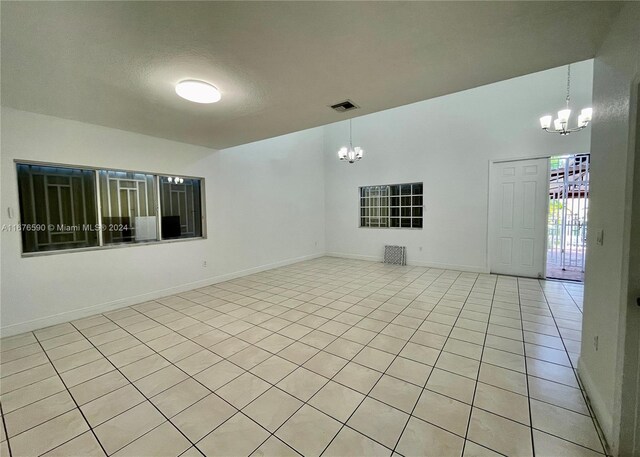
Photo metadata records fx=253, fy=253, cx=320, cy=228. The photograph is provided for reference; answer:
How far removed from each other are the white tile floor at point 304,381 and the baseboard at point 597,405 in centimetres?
7

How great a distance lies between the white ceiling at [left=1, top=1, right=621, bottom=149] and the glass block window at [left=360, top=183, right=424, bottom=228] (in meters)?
3.71

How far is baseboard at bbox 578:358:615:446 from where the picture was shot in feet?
4.88

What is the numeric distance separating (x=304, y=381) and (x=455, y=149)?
548 cm

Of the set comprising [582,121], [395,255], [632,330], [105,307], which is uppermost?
[582,121]

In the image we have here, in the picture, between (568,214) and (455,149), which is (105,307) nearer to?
(455,149)

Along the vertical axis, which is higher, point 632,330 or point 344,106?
point 344,106

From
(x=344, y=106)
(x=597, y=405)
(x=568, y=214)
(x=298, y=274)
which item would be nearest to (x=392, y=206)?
(x=298, y=274)

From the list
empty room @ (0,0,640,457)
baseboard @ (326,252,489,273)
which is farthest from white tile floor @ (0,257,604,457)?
baseboard @ (326,252,489,273)

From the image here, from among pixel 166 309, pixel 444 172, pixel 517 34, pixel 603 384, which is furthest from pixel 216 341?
pixel 444 172

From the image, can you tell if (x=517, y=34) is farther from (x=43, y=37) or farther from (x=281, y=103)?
(x=43, y=37)

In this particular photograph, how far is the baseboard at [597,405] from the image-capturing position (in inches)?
58.5

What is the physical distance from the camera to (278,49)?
1.83 m

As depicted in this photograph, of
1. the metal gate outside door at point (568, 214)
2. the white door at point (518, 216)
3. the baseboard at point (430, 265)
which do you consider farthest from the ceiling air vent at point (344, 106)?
the metal gate outside door at point (568, 214)

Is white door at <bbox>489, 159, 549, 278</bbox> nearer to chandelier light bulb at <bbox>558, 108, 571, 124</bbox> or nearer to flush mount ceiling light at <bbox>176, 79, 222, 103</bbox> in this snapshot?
chandelier light bulb at <bbox>558, 108, 571, 124</bbox>
